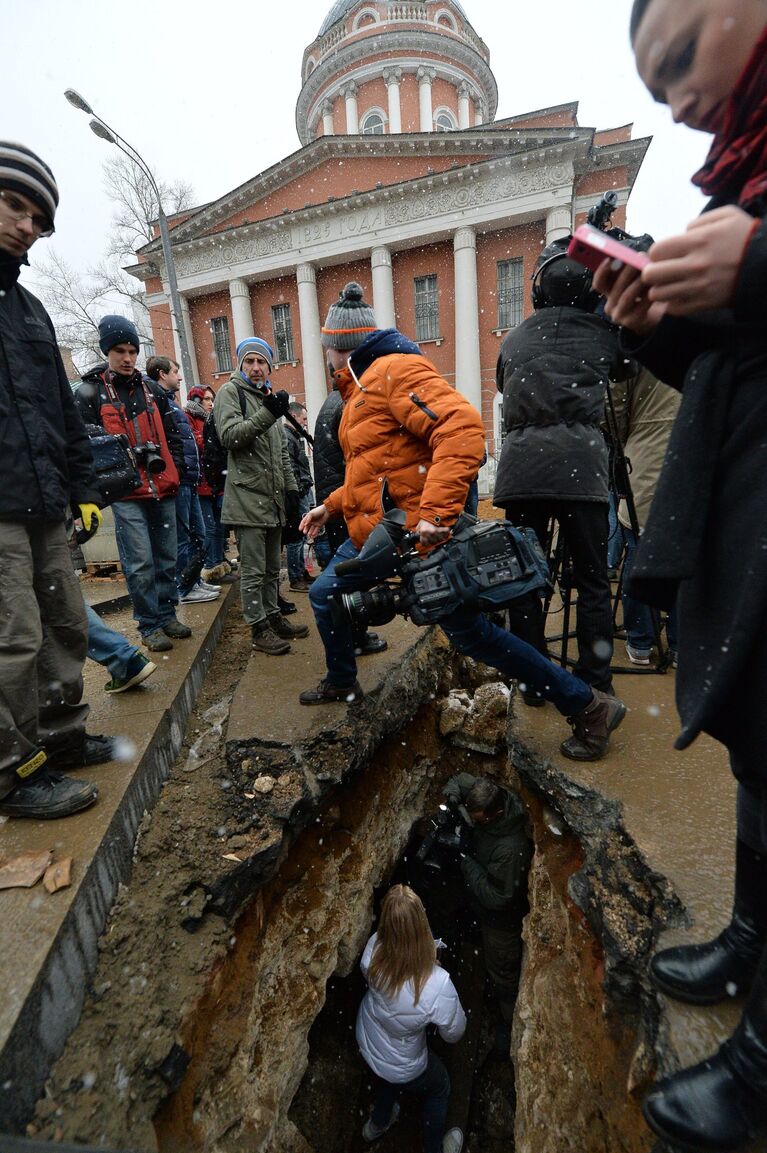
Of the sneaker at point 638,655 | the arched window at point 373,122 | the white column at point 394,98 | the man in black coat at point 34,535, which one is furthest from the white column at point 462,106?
the man in black coat at point 34,535

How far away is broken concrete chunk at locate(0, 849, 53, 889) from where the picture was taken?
1618mm

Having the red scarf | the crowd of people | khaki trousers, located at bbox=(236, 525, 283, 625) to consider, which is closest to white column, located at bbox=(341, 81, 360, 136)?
the crowd of people

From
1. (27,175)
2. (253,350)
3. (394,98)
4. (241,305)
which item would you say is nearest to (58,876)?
(27,175)

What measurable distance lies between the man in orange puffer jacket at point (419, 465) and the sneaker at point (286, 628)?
1392 millimetres

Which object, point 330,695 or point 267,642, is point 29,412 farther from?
point 267,642

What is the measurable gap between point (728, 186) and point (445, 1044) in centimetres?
544

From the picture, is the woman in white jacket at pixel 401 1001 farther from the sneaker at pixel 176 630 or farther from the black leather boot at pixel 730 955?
the sneaker at pixel 176 630

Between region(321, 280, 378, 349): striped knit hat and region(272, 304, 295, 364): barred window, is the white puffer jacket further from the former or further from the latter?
region(272, 304, 295, 364): barred window

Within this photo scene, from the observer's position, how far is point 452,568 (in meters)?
2.12

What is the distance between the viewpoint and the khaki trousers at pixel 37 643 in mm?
1791

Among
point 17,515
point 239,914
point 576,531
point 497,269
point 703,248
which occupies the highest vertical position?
point 497,269

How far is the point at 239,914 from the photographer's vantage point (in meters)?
2.15

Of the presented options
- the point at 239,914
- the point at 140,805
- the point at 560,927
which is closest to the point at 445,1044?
the point at 560,927

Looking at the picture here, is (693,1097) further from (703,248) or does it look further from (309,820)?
(309,820)
